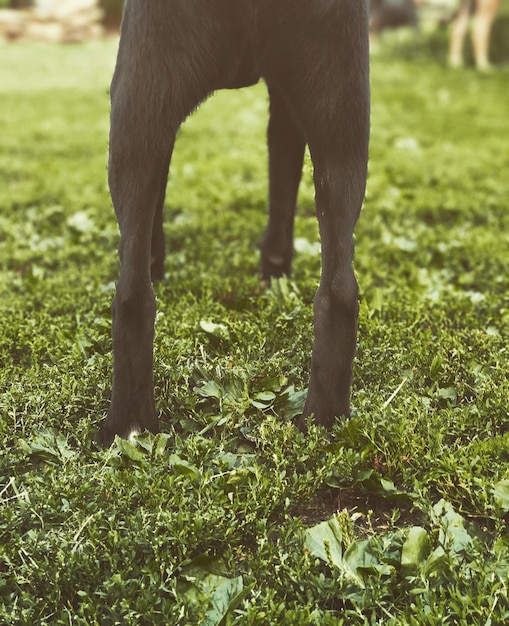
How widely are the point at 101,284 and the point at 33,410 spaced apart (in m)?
1.30

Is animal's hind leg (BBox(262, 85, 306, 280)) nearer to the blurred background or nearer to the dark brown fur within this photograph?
the dark brown fur

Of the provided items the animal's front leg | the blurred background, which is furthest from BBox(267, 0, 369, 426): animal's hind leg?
the blurred background

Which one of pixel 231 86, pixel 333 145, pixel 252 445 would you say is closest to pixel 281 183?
pixel 231 86

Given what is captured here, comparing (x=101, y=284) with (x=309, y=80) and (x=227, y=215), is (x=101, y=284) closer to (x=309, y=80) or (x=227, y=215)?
(x=227, y=215)

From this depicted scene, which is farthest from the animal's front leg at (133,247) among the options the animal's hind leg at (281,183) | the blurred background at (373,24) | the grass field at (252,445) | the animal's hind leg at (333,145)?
the blurred background at (373,24)

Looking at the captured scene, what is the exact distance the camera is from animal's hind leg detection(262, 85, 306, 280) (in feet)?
10.2

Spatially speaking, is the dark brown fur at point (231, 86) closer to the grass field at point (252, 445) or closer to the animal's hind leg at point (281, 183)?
the grass field at point (252, 445)

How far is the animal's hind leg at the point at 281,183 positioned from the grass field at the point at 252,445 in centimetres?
16

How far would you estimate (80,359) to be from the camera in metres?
2.69

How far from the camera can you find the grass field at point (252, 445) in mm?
1717

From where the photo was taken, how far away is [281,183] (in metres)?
3.25

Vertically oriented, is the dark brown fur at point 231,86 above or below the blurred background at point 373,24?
above

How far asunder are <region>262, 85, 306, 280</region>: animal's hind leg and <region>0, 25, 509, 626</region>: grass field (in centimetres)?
16

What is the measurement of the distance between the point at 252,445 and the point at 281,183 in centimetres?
140
